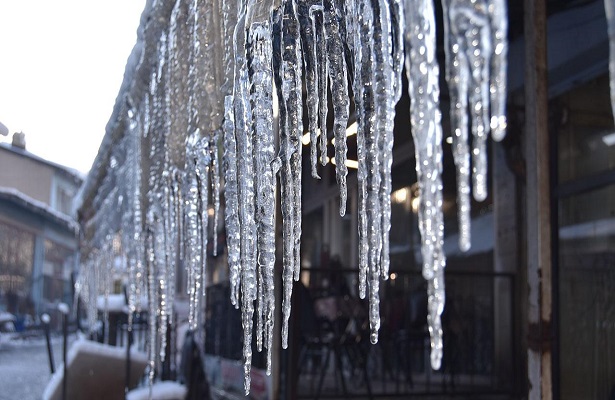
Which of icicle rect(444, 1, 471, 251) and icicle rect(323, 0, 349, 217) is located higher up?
icicle rect(323, 0, 349, 217)

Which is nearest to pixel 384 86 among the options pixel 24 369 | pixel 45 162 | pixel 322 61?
pixel 322 61

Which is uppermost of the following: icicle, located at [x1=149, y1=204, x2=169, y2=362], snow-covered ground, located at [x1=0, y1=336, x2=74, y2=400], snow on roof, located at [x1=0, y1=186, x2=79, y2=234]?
snow on roof, located at [x1=0, y1=186, x2=79, y2=234]

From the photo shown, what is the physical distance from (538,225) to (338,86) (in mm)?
1426

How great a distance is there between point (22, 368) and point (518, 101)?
1370cm

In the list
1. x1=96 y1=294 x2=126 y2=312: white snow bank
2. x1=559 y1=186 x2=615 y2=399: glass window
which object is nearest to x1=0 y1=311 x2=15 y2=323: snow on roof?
x1=96 y1=294 x2=126 y2=312: white snow bank

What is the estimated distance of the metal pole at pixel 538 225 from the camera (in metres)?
2.60

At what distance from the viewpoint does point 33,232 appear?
2791cm

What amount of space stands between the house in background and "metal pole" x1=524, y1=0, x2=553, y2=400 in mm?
24623

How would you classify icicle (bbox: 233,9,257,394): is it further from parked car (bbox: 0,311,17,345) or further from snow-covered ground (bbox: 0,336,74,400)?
parked car (bbox: 0,311,17,345)

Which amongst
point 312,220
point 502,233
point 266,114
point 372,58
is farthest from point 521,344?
point 372,58

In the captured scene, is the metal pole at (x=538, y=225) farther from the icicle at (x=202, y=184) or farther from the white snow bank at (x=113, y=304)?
the white snow bank at (x=113, y=304)

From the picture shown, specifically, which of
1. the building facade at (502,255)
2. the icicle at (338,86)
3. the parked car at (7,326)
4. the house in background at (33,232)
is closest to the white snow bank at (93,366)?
the building facade at (502,255)

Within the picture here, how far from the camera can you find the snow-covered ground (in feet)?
36.1

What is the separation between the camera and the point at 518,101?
566cm
